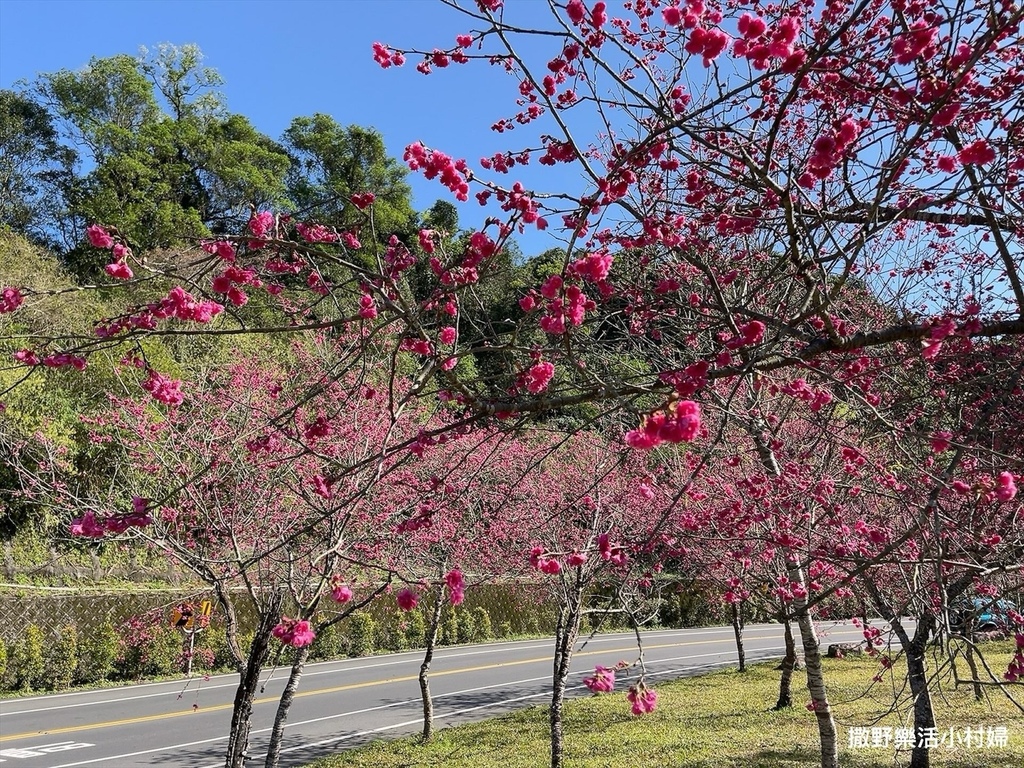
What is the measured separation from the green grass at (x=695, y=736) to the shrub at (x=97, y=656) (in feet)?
22.4

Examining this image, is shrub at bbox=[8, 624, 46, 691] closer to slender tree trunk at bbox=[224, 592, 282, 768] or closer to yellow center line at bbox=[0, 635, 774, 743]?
yellow center line at bbox=[0, 635, 774, 743]

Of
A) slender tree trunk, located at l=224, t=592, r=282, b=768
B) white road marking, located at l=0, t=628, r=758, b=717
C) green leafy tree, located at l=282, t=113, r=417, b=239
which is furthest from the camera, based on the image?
green leafy tree, located at l=282, t=113, r=417, b=239

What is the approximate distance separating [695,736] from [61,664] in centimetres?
1069

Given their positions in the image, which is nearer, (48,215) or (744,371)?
(744,371)

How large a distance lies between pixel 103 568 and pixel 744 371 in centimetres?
1704

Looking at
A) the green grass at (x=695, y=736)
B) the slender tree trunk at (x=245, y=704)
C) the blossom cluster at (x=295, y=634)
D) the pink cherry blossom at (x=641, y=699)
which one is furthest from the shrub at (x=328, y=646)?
the pink cherry blossom at (x=641, y=699)

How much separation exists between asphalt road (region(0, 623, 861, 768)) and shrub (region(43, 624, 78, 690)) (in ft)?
2.54

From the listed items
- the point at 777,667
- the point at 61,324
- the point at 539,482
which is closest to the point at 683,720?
the point at 539,482

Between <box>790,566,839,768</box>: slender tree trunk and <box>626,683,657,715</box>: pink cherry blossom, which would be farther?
<box>790,566,839,768</box>: slender tree trunk

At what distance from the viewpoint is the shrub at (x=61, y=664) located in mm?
12805

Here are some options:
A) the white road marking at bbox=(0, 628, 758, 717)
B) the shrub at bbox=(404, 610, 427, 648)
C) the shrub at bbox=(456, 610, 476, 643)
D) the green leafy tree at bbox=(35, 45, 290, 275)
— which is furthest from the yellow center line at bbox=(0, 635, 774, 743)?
the green leafy tree at bbox=(35, 45, 290, 275)

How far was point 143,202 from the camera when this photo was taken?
1027 inches

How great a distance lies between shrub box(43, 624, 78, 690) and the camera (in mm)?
12805

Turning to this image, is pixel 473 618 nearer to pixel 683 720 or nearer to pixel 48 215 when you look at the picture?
pixel 683 720
